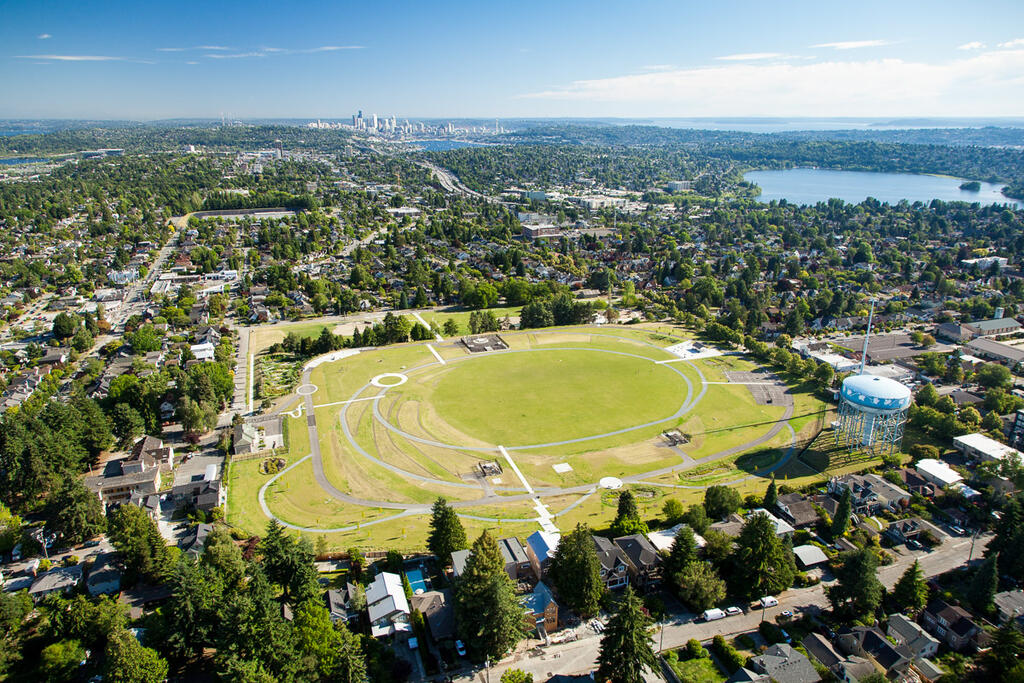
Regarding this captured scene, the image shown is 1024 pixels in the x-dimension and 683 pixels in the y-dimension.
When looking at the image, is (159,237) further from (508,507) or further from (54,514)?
(508,507)

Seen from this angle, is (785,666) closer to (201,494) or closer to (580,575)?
(580,575)

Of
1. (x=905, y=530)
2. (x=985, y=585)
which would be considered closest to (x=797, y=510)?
(x=905, y=530)

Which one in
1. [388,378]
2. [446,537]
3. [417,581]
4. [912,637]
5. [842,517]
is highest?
[446,537]

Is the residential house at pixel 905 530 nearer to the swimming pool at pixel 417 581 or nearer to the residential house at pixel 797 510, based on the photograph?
the residential house at pixel 797 510

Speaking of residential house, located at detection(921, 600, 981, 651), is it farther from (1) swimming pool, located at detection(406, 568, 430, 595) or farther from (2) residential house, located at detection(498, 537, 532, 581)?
(1) swimming pool, located at detection(406, 568, 430, 595)

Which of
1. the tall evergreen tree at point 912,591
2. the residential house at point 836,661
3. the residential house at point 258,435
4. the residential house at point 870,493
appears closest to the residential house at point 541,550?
the residential house at point 836,661

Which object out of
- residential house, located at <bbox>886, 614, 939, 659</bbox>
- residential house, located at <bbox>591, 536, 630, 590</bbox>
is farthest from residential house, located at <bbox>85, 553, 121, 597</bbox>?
residential house, located at <bbox>886, 614, 939, 659</bbox>

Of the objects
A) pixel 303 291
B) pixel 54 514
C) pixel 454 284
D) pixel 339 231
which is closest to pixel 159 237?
pixel 339 231
